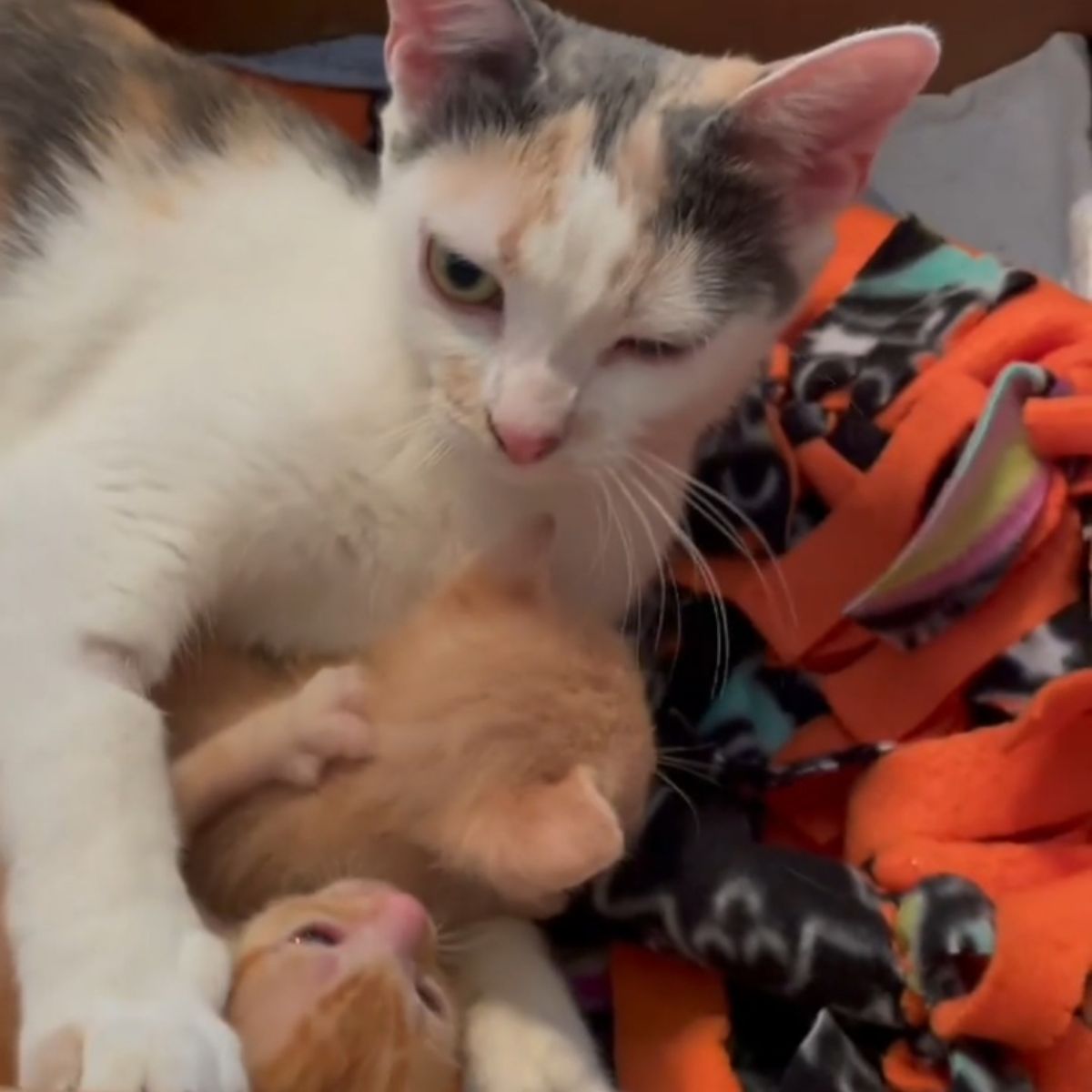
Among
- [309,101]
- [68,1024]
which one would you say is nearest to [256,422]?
[68,1024]

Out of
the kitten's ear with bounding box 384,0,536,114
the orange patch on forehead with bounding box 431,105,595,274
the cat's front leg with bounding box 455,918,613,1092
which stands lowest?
the cat's front leg with bounding box 455,918,613,1092

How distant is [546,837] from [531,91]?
0.46 meters

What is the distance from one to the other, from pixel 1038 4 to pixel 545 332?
115 cm

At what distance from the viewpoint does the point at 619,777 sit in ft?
3.19

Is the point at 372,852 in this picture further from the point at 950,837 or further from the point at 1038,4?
the point at 1038,4

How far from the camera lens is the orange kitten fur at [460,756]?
913mm

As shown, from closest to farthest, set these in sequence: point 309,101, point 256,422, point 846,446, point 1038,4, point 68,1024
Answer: point 68,1024
point 256,422
point 846,446
point 309,101
point 1038,4

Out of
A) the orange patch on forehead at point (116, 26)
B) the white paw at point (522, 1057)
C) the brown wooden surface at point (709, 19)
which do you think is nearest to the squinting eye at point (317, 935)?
the white paw at point (522, 1057)

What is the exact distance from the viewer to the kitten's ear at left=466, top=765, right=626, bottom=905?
822 mm

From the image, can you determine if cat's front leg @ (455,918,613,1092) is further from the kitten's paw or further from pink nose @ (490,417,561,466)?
pink nose @ (490,417,561,466)

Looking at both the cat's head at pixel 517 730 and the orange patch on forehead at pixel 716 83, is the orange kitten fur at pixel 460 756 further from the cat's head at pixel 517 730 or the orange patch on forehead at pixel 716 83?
the orange patch on forehead at pixel 716 83

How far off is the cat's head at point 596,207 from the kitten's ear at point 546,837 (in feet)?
0.66

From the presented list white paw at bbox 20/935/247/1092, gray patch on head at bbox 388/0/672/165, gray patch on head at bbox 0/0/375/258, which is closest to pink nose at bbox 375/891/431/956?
white paw at bbox 20/935/247/1092

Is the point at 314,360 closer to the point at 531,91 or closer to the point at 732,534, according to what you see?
the point at 531,91
